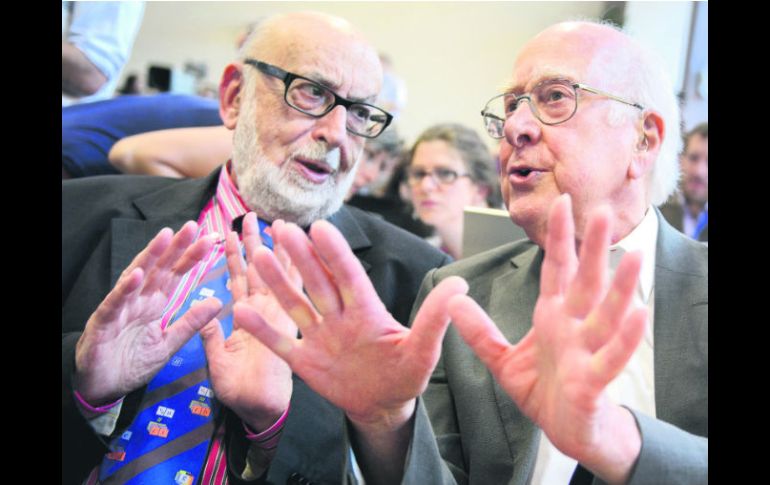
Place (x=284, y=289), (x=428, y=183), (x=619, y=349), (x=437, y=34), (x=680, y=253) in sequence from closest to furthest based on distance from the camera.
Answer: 1. (x=619, y=349)
2. (x=284, y=289)
3. (x=680, y=253)
4. (x=437, y=34)
5. (x=428, y=183)

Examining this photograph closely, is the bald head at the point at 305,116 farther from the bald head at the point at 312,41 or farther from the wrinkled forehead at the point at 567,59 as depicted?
the wrinkled forehead at the point at 567,59

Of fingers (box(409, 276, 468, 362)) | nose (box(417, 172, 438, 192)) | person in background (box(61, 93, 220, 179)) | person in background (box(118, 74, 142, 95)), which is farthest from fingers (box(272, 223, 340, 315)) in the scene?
person in background (box(118, 74, 142, 95))

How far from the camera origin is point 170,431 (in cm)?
128

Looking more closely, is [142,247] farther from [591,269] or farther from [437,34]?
[591,269]

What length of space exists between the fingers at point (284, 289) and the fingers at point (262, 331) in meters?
0.03

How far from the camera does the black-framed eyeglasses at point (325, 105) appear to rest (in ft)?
4.74

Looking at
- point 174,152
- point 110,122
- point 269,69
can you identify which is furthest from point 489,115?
point 110,122

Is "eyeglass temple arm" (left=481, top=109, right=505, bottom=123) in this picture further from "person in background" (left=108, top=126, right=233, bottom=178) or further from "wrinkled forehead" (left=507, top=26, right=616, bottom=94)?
"person in background" (left=108, top=126, right=233, bottom=178)

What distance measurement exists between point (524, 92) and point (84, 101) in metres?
1.22

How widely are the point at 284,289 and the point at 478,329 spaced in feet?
0.81

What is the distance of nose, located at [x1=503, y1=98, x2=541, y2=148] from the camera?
1.25 meters

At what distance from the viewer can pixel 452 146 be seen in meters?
1.67
